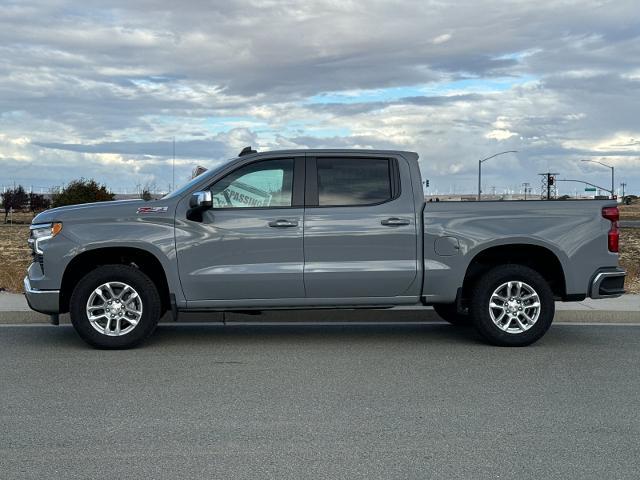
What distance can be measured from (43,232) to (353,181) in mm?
3207

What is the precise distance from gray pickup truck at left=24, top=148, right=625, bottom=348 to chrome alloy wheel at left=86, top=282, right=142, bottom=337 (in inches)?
0.6

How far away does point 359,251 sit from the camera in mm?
8641

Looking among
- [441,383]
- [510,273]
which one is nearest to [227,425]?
[441,383]

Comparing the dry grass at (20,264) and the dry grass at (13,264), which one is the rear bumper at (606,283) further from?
the dry grass at (13,264)

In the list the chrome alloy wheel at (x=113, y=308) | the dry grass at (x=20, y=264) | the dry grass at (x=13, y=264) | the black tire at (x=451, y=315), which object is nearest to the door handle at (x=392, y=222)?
the black tire at (x=451, y=315)

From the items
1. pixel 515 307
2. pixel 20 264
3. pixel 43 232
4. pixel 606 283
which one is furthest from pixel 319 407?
pixel 20 264

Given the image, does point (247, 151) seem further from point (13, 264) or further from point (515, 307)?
point (13, 264)

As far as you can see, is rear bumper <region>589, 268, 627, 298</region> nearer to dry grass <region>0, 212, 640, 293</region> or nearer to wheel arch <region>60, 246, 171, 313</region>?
wheel arch <region>60, 246, 171, 313</region>

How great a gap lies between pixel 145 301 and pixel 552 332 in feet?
15.5

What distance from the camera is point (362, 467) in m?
4.84

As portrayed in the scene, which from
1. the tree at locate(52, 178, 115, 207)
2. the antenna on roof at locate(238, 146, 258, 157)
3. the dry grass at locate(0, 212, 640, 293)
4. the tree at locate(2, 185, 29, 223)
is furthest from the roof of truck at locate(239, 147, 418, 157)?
the tree at locate(2, 185, 29, 223)

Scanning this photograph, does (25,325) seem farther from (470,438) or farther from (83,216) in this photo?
(470,438)

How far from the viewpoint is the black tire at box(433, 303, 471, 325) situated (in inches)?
396

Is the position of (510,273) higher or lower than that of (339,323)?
higher
